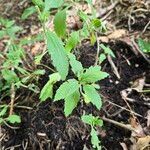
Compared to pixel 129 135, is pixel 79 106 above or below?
above

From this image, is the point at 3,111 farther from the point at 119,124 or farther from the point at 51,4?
the point at 51,4

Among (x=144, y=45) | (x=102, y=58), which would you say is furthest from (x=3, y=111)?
(x=144, y=45)

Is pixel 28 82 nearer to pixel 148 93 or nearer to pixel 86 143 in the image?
pixel 86 143

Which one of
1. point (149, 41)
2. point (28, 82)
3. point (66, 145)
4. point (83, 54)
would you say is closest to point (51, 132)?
point (66, 145)

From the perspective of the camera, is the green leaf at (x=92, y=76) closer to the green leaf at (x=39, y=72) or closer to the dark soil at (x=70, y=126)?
the dark soil at (x=70, y=126)

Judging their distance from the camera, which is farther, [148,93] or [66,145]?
[148,93]

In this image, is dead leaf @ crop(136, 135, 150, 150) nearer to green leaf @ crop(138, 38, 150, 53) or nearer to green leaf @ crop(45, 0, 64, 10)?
green leaf @ crop(138, 38, 150, 53)
